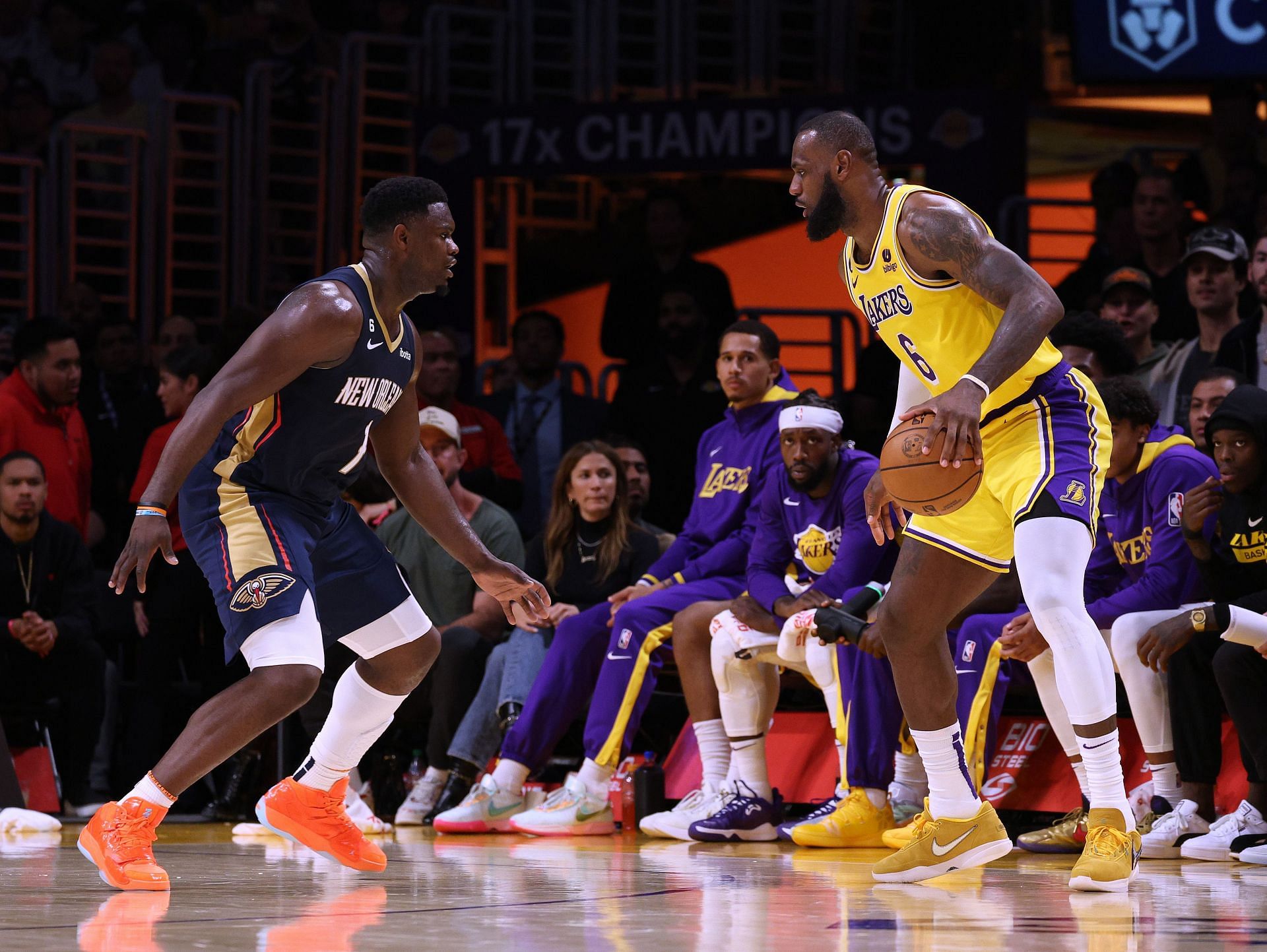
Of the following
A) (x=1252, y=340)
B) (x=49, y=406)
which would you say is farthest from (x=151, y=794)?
(x=49, y=406)

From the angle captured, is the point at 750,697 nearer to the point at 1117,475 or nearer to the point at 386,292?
the point at 1117,475

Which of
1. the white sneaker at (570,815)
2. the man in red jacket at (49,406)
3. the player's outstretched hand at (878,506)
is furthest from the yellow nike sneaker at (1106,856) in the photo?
the man in red jacket at (49,406)

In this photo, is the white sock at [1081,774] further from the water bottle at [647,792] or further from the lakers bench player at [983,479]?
the water bottle at [647,792]

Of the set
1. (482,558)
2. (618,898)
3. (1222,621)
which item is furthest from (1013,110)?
(618,898)

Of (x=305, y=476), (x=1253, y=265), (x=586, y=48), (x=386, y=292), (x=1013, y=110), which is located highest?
(x=586, y=48)

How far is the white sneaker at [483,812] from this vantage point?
7.10 meters

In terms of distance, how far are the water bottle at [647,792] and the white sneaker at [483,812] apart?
0.50 m

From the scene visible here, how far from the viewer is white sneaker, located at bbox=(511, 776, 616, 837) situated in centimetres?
696

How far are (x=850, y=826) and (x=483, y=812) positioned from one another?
65.7 inches

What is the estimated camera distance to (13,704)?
26.7ft

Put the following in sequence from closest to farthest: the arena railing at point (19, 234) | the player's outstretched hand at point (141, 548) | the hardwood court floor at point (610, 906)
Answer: the hardwood court floor at point (610, 906) → the player's outstretched hand at point (141, 548) → the arena railing at point (19, 234)

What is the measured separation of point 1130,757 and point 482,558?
275cm

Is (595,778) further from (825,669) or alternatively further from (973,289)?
(973,289)

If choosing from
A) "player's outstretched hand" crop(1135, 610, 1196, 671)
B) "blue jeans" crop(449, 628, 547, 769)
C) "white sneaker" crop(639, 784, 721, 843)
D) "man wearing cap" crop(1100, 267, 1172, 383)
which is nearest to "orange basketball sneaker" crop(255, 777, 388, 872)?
"white sneaker" crop(639, 784, 721, 843)
